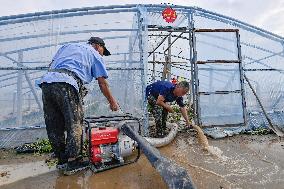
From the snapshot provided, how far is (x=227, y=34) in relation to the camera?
9461mm

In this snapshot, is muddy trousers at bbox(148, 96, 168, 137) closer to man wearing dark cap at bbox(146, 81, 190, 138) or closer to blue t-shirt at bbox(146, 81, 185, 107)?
man wearing dark cap at bbox(146, 81, 190, 138)

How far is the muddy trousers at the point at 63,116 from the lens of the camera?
16.4ft

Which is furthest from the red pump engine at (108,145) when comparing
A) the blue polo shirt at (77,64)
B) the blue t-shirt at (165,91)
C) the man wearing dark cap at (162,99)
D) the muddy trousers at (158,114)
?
the muddy trousers at (158,114)

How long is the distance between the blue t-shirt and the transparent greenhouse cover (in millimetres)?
313

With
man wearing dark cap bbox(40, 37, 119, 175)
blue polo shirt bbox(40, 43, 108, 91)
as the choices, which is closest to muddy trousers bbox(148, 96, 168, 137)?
man wearing dark cap bbox(40, 37, 119, 175)

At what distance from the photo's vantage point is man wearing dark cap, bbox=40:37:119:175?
16.4ft

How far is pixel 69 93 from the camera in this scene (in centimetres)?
501

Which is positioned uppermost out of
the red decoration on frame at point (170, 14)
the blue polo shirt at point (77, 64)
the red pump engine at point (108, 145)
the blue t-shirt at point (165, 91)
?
the red decoration on frame at point (170, 14)

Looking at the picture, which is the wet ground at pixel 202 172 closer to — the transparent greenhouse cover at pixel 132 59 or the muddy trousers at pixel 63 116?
the muddy trousers at pixel 63 116

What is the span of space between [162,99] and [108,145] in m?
2.37

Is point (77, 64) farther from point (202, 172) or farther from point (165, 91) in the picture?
point (165, 91)

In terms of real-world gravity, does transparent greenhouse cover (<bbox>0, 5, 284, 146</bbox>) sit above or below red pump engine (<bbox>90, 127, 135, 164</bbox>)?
above

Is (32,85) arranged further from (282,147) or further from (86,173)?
(282,147)

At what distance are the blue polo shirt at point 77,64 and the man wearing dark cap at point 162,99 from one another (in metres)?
2.51
